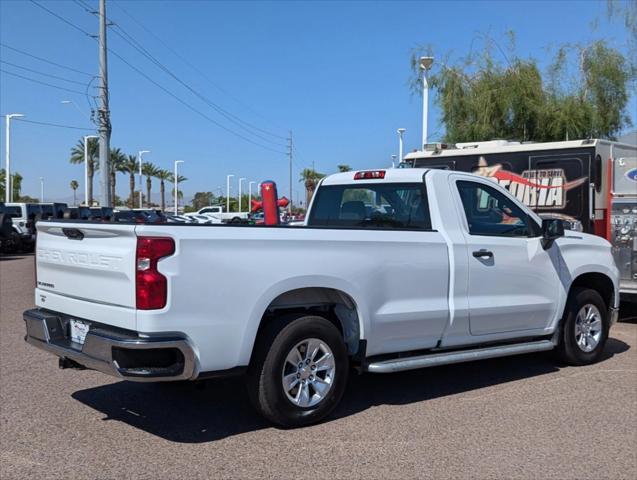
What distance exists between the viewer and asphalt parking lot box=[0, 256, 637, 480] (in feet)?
14.6

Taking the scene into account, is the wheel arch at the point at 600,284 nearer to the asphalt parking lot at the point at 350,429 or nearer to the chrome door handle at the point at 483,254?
the asphalt parking lot at the point at 350,429

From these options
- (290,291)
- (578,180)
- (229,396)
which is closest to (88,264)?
(290,291)

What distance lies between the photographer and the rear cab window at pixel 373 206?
6258 millimetres

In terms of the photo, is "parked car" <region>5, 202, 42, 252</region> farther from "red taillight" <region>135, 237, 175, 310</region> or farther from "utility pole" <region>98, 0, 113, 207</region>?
"red taillight" <region>135, 237, 175, 310</region>

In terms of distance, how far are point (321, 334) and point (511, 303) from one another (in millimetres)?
2136

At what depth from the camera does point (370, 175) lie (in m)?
6.86

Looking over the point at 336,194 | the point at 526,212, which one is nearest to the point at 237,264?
the point at 336,194

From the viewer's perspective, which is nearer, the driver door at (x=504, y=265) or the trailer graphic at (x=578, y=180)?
the driver door at (x=504, y=265)

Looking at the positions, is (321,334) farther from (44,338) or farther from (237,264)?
(44,338)

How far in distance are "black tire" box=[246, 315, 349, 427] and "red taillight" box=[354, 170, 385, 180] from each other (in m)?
1.95

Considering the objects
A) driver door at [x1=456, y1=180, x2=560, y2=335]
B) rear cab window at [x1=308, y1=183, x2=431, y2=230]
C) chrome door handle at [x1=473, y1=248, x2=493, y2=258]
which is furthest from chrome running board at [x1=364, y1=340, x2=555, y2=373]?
rear cab window at [x1=308, y1=183, x2=431, y2=230]

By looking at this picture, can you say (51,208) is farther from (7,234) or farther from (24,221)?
(7,234)

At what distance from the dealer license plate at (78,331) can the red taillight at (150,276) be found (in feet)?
2.52

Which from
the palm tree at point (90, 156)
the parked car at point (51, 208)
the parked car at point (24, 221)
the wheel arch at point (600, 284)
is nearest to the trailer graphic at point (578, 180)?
the wheel arch at point (600, 284)
